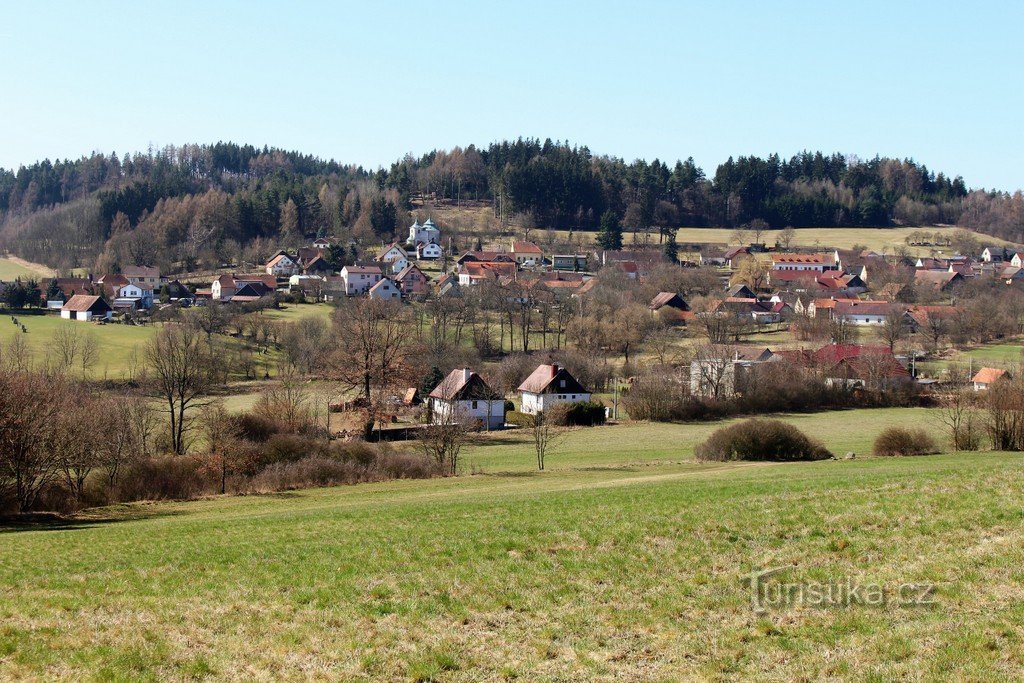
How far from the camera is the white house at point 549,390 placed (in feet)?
185

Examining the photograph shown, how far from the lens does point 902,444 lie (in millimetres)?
35688

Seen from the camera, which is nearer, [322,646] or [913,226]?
[322,646]

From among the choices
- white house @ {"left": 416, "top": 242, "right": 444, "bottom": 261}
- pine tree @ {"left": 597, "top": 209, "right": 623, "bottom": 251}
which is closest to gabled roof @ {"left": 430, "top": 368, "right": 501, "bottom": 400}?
white house @ {"left": 416, "top": 242, "right": 444, "bottom": 261}

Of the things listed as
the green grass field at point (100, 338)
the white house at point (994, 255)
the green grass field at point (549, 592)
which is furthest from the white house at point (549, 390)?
the white house at point (994, 255)

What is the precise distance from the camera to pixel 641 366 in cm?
6856

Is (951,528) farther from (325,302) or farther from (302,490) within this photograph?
(325,302)

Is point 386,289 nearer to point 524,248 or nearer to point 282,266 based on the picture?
point 282,266

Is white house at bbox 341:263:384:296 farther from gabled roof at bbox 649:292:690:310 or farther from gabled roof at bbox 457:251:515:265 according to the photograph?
gabled roof at bbox 649:292:690:310

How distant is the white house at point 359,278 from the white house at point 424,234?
77.8 feet

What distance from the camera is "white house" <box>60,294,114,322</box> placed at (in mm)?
84500

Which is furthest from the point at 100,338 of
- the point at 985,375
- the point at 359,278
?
the point at 985,375

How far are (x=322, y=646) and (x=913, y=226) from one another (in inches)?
6982

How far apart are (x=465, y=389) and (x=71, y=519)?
30.5 m

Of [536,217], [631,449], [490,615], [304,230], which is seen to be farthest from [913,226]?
[490,615]
